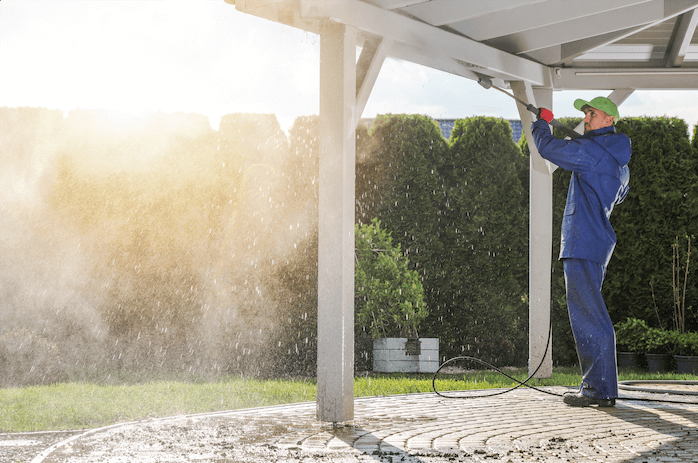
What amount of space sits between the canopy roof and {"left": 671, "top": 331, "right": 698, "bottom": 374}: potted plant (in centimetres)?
256

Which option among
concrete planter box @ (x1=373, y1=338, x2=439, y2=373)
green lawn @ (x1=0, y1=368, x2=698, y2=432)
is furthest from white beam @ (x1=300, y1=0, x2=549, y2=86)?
concrete planter box @ (x1=373, y1=338, x2=439, y2=373)

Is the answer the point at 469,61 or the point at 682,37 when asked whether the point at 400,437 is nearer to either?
the point at 469,61

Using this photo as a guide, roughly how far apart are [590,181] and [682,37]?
1.71 m

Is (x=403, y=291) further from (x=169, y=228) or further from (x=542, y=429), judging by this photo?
(x=542, y=429)

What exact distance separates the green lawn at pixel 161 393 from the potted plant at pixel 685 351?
22.0 inches

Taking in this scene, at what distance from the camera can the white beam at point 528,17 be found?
402cm

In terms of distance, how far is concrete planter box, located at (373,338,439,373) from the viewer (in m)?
6.54

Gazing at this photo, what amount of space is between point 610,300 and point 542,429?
15.1 feet

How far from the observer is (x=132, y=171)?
7.26 metres

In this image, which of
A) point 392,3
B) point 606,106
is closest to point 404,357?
point 606,106

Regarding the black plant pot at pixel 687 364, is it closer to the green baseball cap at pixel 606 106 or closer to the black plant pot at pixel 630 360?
the black plant pot at pixel 630 360

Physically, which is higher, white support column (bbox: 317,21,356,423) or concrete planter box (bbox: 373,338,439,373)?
white support column (bbox: 317,21,356,423)

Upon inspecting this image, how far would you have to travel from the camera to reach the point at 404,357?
6559mm

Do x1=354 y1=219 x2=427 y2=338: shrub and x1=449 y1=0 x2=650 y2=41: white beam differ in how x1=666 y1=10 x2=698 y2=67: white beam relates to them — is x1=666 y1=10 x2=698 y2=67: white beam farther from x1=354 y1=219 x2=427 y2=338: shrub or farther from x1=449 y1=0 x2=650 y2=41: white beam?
x1=354 y1=219 x2=427 y2=338: shrub
